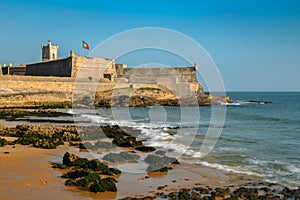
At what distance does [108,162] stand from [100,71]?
4933 cm

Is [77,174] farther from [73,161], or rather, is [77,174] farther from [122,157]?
[122,157]

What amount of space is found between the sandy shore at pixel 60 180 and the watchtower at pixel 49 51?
5700 centimetres

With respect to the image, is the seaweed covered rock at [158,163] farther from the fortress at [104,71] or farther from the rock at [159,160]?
the fortress at [104,71]

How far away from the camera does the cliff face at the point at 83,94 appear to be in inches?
1646

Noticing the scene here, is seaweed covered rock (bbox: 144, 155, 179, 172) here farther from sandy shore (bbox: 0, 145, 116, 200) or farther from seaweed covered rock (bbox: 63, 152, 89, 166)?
sandy shore (bbox: 0, 145, 116, 200)

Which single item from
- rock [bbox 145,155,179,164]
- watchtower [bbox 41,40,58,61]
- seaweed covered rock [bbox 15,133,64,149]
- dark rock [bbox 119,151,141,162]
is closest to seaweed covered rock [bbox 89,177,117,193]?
rock [bbox 145,155,179,164]

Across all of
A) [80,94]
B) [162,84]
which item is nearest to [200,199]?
[80,94]

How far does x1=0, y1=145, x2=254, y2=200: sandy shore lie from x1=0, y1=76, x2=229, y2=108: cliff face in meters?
29.3

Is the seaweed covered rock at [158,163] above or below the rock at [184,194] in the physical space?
above

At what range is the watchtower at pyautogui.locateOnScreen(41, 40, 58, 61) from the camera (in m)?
66.9

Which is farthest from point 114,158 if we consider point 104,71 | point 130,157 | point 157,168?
→ point 104,71

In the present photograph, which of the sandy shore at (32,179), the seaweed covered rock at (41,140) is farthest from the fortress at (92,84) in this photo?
the sandy shore at (32,179)

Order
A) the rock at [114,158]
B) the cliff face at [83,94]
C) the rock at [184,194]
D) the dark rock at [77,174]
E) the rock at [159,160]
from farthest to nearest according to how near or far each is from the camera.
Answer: the cliff face at [83,94] < the rock at [114,158] < the rock at [159,160] < the dark rock at [77,174] < the rock at [184,194]

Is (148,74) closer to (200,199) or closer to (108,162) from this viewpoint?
(108,162)
